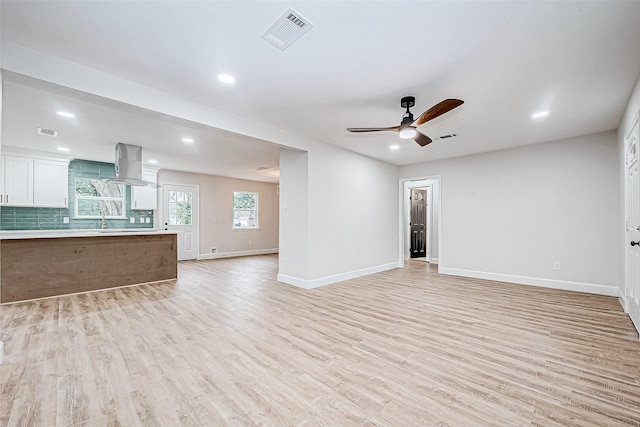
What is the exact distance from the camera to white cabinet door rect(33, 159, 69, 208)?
5.73 m

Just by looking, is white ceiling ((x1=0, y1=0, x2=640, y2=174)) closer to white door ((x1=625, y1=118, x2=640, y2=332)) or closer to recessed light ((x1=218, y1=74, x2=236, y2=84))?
recessed light ((x1=218, y1=74, x2=236, y2=84))

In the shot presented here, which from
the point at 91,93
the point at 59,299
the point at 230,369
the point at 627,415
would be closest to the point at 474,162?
the point at 627,415

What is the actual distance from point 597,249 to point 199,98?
622 centimetres

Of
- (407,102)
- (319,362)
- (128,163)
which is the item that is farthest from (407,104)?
(128,163)

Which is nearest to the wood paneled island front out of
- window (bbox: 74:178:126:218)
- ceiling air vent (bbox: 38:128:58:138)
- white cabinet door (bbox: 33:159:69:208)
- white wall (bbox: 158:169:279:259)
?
white cabinet door (bbox: 33:159:69:208)

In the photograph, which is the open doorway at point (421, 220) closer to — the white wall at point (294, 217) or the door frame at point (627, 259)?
the white wall at point (294, 217)

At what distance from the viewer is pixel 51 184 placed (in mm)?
5898

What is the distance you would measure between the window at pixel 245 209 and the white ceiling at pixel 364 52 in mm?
5630

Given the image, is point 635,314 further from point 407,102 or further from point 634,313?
point 407,102

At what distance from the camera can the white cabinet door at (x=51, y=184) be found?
573cm

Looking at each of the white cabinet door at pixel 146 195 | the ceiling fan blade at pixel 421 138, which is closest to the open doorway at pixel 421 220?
the ceiling fan blade at pixel 421 138

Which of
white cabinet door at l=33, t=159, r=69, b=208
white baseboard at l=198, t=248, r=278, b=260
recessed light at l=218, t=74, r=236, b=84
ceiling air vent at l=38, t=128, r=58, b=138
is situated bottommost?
white baseboard at l=198, t=248, r=278, b=260

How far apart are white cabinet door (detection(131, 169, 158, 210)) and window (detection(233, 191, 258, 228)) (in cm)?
235

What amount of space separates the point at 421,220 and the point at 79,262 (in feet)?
26.1
